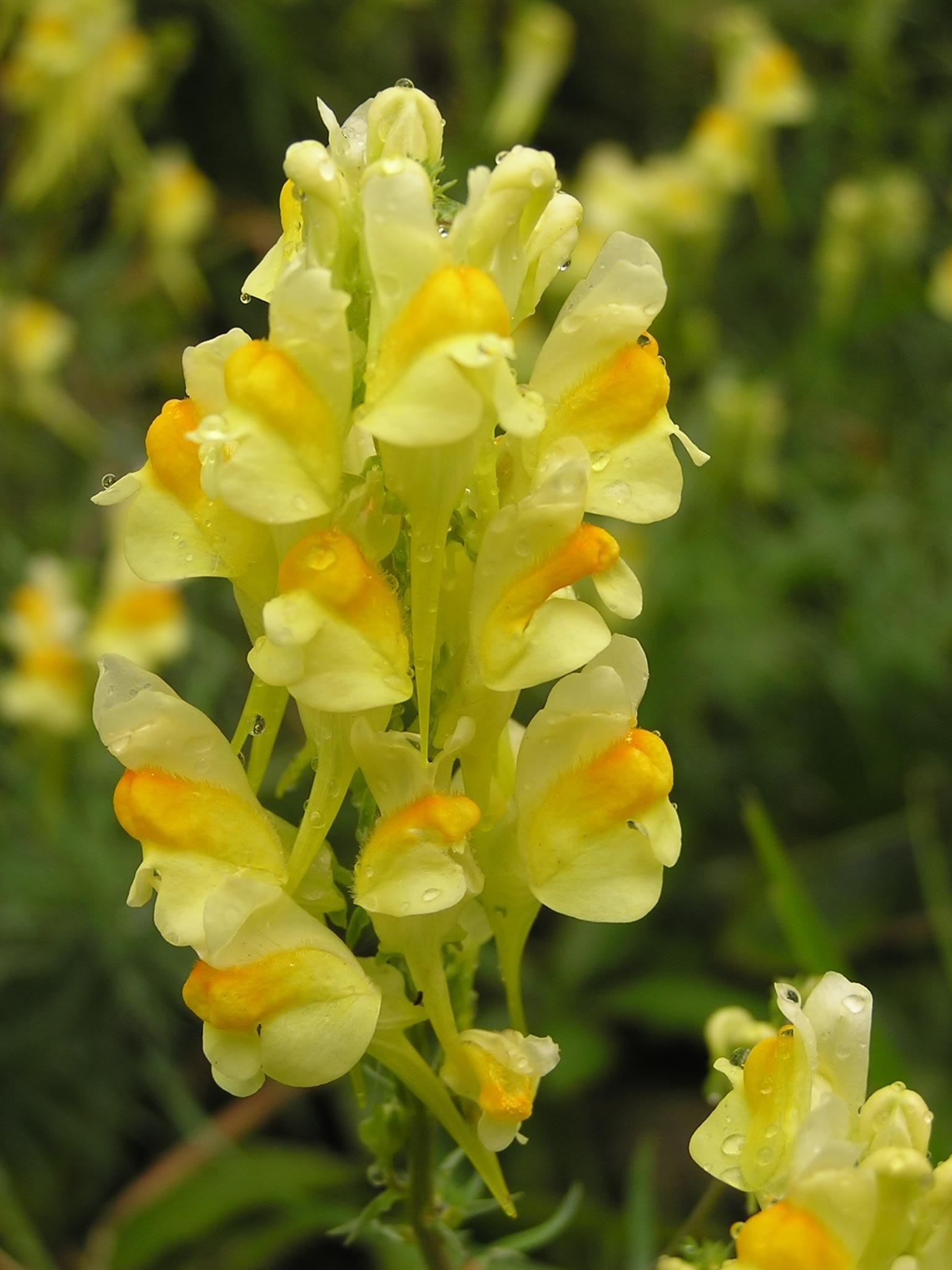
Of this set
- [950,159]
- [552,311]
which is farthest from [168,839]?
[950,159]

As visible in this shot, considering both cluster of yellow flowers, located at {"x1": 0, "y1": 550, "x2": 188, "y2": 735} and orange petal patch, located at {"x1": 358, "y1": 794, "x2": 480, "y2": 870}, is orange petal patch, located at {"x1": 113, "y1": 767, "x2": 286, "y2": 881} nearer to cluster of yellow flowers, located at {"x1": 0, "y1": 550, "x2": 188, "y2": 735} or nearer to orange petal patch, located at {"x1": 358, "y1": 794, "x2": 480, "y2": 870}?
orange petal patch, located at {"x1": 358, "y1": 794, "x2": 480, "y2": 870}

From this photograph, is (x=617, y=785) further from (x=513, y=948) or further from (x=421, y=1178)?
(x=421, y=1178)

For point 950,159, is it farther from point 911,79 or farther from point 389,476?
point 389,476

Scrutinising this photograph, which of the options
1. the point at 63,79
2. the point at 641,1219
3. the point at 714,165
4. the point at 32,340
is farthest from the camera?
the point at 714,165

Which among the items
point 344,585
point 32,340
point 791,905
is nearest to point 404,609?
point 344,585

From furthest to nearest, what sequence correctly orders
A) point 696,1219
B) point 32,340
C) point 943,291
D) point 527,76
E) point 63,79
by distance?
point 527,76, point 943,291, point 63,79, point 32,340, point 696,1219

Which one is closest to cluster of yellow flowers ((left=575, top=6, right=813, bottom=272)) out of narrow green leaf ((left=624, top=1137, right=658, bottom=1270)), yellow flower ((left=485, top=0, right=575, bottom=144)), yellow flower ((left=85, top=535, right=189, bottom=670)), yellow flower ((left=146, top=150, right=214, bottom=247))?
yellow flower ((left=485, top=0, right=575, bottom=144))

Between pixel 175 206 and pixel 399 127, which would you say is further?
pixel 175 206
